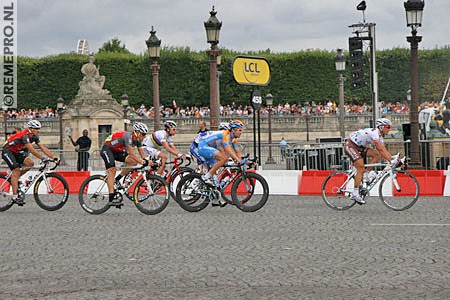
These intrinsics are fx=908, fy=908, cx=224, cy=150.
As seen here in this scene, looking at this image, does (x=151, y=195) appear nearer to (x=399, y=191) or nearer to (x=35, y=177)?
(x=35, y=177)

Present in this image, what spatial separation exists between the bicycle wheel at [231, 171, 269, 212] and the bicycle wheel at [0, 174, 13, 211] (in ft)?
12.1

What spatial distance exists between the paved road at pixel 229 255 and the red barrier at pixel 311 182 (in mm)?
3513

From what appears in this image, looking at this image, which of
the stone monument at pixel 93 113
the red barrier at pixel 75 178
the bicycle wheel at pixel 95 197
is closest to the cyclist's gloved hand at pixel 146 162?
the bicycle wheel at pixel 95 197

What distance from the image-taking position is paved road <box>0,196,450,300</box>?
7.14m

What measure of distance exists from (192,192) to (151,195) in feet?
2.69

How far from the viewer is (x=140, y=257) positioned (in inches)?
356

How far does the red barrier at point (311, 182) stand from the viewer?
17.8m

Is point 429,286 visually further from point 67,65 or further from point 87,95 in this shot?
point 67,65

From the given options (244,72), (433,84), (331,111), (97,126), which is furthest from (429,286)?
(331,111)

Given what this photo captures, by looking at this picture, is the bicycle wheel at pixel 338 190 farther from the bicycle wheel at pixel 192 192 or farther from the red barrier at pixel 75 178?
the red barrier at pixel 75 178

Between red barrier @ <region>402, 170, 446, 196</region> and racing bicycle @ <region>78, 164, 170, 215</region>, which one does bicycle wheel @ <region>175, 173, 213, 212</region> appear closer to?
racing bicycle @ <region>78, 164, 170, 215</region>

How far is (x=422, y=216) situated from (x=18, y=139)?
21.2ft

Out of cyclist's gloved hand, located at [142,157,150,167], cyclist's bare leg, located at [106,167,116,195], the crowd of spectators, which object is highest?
the crowd of spectators

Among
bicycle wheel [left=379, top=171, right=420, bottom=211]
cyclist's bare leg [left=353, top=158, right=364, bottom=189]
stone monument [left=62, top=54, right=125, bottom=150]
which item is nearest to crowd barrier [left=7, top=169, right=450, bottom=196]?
bicycle wheel [left=379, top=171, right=420, bottom=211]
